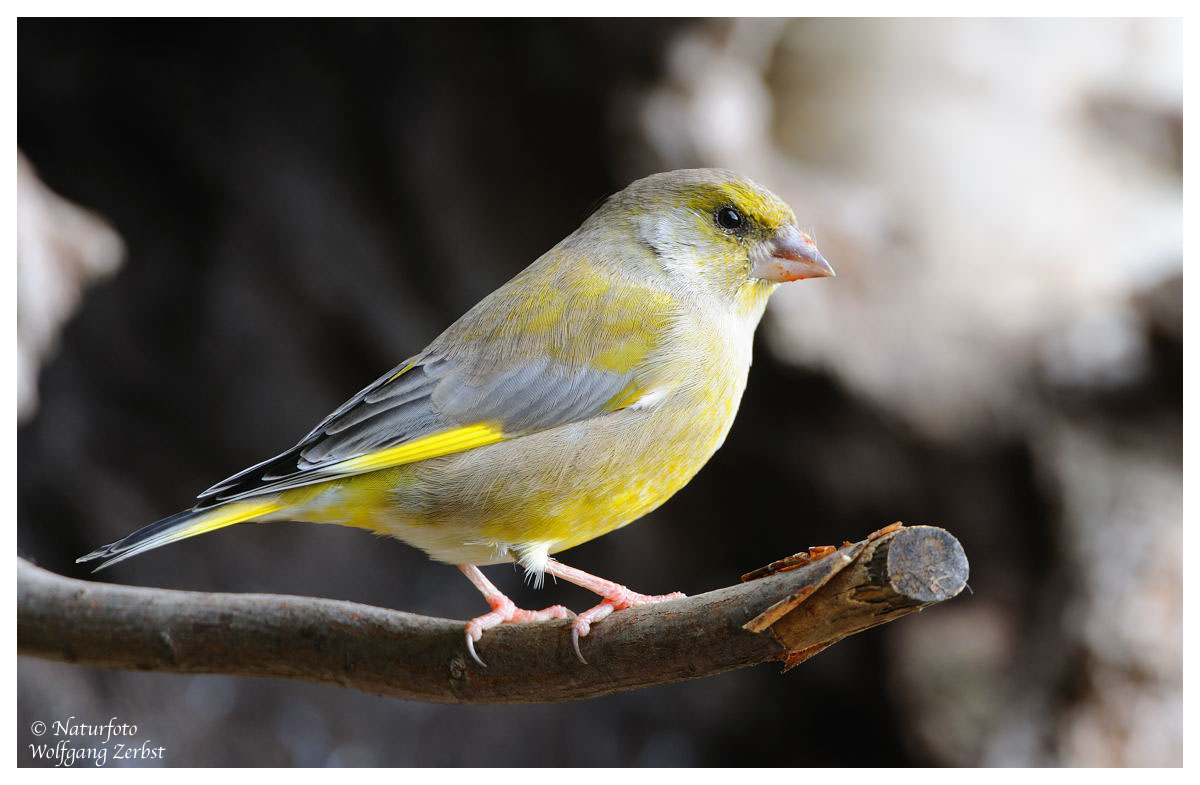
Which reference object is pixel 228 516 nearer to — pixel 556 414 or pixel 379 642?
pixel 379 642

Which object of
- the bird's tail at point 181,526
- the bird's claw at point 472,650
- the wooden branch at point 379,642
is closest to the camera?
the wooden branch at point 379,642

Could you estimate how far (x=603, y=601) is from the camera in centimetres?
224

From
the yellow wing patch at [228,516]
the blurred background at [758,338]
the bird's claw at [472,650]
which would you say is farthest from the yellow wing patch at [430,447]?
the blurred background at [758,338]

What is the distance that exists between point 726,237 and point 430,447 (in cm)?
92

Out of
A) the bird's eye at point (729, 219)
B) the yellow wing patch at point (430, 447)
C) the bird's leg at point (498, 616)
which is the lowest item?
the bird's leg at point (498, 616)

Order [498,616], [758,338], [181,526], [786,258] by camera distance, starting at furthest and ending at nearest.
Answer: [758,338], [786,258], [498,616], [181,526]

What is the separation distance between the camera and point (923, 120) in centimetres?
551

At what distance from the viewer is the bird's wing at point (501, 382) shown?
7.75 feet

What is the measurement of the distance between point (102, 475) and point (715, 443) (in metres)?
4.19

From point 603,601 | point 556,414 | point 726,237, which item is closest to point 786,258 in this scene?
point 726,237

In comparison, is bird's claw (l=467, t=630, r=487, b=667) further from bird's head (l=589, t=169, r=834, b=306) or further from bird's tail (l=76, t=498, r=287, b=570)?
bird's head (l=589, t=169, r=834, b=306)

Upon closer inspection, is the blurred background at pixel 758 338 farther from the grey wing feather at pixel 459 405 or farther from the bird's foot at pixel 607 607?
the bird's foot at pixel 607 607

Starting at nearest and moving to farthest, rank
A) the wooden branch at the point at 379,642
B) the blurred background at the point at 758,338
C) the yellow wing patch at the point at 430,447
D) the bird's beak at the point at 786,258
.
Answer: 1. the wooden branch at the point at 379,642
2. the yellow wing patch at the point at 430,447
3. the bird's beak at the point at 786,258
4. the blurred background at the point at 758,338

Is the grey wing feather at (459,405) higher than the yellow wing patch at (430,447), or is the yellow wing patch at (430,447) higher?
the grey wing feather at (459,405)
